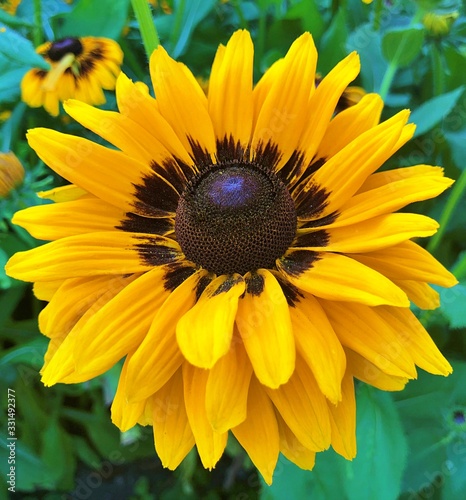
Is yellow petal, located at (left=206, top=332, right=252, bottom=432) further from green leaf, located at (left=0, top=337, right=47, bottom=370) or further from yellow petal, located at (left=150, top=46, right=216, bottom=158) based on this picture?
green leaf, located at (left=0, top=337, right=47, bottom=370)

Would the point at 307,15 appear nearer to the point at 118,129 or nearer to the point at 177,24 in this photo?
the point at 177,24

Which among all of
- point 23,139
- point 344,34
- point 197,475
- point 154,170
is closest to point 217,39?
point 344,34

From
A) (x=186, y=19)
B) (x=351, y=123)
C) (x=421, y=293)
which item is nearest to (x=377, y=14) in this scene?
(x=186, y=19)

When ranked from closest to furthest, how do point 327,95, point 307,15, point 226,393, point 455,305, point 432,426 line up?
point 226,393 → point 327,95 → point 455,305 → point 432,426 → point 307,15

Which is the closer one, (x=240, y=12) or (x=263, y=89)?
(x=263, y=89)

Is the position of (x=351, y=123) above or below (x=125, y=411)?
above

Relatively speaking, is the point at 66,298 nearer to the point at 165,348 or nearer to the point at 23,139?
the point at 165,348

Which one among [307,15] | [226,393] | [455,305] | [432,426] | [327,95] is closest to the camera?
[226,393]
